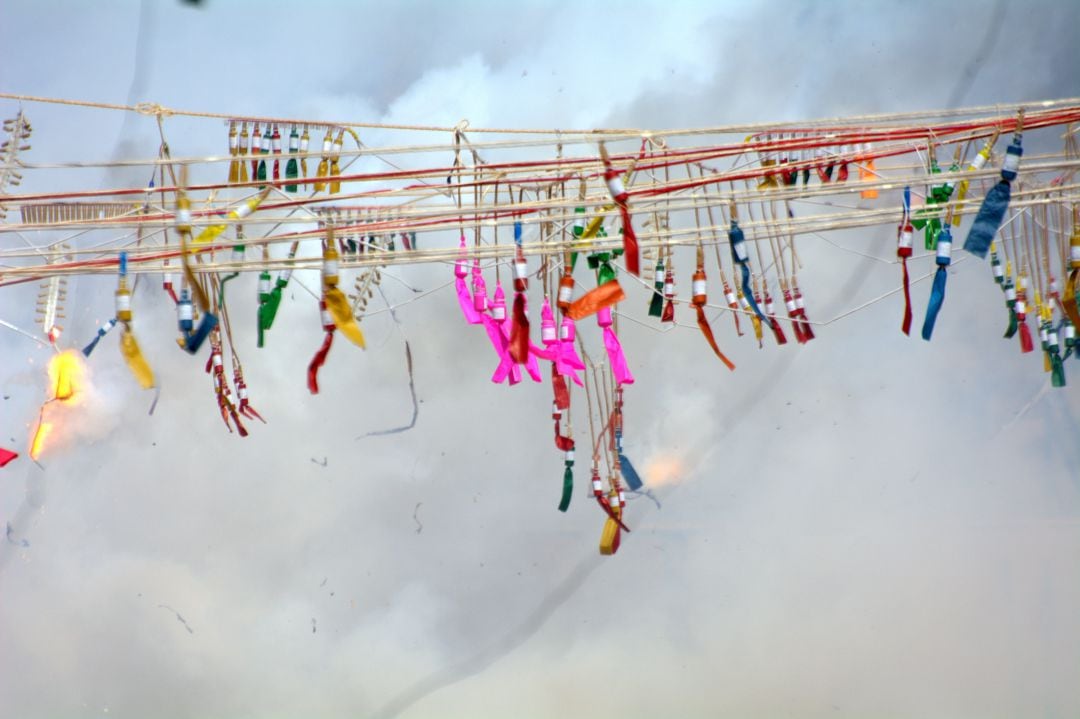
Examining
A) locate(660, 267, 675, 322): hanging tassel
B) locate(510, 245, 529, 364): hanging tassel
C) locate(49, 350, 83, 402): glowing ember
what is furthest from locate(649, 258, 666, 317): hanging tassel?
locate(49, 350, 83, 402): glowing ember

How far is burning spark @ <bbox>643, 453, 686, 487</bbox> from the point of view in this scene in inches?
156

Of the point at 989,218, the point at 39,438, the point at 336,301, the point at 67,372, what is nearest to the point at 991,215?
the point at 989,218

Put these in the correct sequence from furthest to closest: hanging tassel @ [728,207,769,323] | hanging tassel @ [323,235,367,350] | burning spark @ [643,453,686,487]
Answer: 1. burning spark @ [643,453,686,487]
2. hanging tassel @ [728,207,769,323]
3. hanging tassel @ [323,235,367,350]

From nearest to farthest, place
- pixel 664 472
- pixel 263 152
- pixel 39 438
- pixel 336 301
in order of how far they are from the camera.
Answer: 1. pixel 336 301
2. pixel 263 152
3. pixel 664 472
4. pixel 39 438

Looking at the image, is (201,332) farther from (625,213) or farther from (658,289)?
(658,289)

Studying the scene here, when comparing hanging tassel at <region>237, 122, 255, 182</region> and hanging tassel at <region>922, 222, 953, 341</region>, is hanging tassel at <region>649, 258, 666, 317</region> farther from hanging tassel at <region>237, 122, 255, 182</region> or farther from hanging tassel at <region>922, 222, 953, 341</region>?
hanging tassel at <region>237, 122, 255, 182</region>

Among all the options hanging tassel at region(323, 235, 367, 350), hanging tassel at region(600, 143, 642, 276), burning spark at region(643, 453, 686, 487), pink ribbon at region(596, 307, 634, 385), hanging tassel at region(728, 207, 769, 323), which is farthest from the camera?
burning spark at region(643, 453, 686, 487)

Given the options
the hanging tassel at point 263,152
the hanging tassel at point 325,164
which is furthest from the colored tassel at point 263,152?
the hanging tassel at point 325,164

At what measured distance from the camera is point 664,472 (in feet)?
13.0

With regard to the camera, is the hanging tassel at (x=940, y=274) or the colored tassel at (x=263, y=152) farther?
the colored tassel at (x=263, y=152)

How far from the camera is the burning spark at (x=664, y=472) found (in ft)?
13.0

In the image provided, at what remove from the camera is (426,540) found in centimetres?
400

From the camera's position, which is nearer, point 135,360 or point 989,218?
point 989,218

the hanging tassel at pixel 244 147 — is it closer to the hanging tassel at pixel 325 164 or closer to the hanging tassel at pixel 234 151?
the hanging tassel at pixel 234 151
